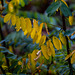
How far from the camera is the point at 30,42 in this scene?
103 cm

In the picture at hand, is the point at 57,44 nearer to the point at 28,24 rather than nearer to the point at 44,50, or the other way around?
the point at 44,50

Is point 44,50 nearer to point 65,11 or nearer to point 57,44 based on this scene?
point 57,44

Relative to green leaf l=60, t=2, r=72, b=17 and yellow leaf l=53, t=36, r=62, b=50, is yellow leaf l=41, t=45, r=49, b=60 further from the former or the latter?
green leaf l=60, t=2, r=72, b=17

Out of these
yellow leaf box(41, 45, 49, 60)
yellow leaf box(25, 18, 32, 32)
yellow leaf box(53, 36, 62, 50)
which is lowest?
yellow leaf box(41, 45, 49, 60)

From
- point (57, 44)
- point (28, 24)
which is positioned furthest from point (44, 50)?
point (28, 24)

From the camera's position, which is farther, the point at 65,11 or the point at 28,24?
the point at 28,24

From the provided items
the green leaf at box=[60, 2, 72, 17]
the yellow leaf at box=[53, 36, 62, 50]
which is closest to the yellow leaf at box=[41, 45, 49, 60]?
the yellow leaf at box=[53, 36, 62, 50]

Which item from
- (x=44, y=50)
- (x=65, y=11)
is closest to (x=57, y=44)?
(x=44, y=50)

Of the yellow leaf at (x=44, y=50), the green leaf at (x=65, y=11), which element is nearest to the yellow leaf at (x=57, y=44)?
the yellow leaf at (x=44, y=50)

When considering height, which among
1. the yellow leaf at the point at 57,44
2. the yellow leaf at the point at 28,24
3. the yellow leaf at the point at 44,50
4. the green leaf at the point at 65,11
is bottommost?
the yellow leaf at the point at 44,50

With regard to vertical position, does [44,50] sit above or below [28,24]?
below

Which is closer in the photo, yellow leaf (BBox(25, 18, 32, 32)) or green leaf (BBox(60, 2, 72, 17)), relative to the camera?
green leaf (BBox(60, 2, 72, 17))

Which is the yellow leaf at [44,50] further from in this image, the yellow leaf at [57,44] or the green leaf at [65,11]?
the green leaf at [65,11]

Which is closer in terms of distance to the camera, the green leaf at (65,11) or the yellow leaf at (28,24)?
the green leaf at (65,11)
